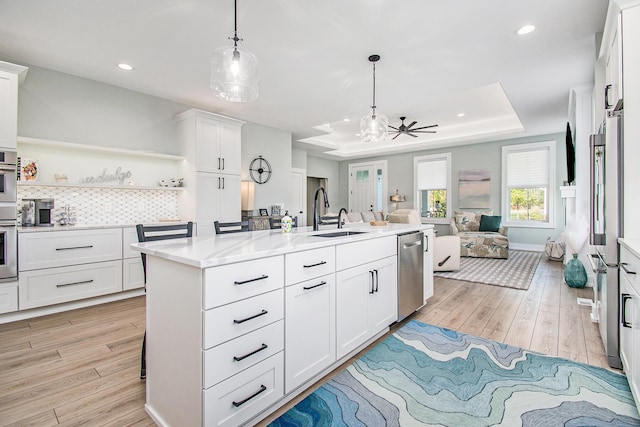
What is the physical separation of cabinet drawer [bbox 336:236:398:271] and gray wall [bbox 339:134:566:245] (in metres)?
6.11

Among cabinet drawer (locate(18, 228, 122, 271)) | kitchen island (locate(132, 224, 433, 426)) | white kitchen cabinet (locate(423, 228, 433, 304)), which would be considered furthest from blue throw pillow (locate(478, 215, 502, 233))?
cabinet drawer (locate(18, 228, 122, 271))

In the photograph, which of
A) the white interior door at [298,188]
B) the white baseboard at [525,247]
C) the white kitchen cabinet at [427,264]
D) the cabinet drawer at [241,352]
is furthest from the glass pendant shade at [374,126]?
the white baseboard at [525,247]

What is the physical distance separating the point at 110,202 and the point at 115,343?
2.19 meters

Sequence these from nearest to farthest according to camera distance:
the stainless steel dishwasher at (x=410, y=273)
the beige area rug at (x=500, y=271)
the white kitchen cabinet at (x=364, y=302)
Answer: the white kitchen cabinet at (x=364, y=302)
the stainless steel dishwasher at (x=410, y=273)
the beige area rug at (x=500, y=271)

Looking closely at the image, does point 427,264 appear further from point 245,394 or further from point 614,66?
point 245,394

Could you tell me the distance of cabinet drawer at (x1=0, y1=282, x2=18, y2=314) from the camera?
288 centimetres

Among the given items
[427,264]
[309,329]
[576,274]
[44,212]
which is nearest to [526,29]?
[427,264]

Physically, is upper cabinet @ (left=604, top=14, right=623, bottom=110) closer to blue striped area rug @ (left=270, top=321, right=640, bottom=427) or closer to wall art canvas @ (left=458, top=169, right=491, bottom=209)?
blue striped area rug @ (left=270, top=321, right=640, bottom=427)

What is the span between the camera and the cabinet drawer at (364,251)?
202 centimetres

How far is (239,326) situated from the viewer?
138 cm

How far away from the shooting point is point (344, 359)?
82.9 inches

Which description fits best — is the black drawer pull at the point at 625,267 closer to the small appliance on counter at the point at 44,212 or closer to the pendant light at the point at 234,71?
the pendant light at the point at 234,71

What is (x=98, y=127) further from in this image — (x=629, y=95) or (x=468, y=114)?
(x=468, y=114)

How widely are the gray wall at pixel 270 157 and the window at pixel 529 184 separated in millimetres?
5227
